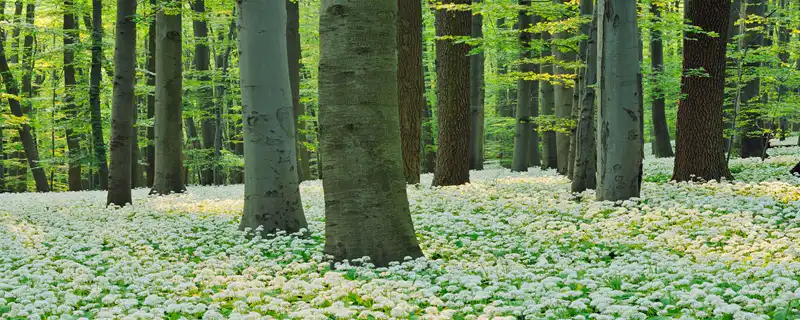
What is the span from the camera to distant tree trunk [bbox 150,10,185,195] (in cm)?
1600

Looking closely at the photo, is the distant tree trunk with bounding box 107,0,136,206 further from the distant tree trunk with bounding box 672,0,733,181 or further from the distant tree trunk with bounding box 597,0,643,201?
the distant tree trunk with bounding box 672,0,733,181

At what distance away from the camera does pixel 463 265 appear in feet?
22.4

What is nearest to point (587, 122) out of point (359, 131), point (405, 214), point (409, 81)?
point (409, 81)

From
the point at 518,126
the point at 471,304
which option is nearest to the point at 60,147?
the point at 518,126

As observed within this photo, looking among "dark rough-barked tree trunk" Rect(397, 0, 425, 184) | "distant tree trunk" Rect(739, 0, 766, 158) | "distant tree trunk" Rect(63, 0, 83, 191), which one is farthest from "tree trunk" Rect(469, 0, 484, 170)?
"distant tree trunk" Rect(63, 0, 83, 191)

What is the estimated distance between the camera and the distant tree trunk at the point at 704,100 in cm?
1332

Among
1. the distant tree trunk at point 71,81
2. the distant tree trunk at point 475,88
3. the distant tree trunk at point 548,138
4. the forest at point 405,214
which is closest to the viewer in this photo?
the forest at point 405,214

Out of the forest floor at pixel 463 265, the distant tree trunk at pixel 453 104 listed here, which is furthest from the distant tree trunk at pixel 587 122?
the distant tree trunk at pixel 453 104

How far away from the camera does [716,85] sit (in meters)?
13.5

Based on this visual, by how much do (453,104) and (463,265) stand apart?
935 cm

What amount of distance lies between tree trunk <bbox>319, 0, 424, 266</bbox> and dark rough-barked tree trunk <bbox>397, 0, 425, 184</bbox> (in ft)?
30.1

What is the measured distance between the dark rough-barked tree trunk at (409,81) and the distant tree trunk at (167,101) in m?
5.61

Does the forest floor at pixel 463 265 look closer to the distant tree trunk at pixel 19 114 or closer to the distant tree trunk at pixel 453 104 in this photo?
the distant tree trunk at pixel 453 104

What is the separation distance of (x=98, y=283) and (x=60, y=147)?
1558 inches
